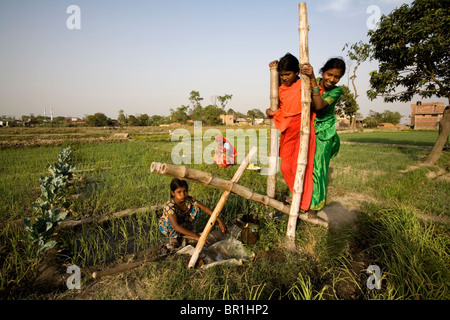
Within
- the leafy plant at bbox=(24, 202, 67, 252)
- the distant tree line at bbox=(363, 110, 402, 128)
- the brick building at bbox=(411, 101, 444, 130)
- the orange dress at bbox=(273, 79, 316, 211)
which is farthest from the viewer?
the distant tree line at bbox=(363, 110, 402, 128)

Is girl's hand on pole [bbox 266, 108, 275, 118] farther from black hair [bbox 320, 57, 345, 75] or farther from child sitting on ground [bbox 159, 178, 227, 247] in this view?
child sitting on ground [bbox 159, 178, 227, 247]

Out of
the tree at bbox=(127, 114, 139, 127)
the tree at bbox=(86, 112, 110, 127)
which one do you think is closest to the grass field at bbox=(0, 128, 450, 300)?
the tree at bbox=(86, 112, 110, 127)

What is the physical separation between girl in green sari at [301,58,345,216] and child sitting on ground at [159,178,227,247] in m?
1.16

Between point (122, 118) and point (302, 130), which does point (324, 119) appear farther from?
point (122, 118)

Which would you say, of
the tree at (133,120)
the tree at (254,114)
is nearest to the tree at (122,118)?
the tree at (133,120)

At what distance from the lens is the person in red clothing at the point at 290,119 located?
222 cm

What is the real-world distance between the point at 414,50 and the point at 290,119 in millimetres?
6176

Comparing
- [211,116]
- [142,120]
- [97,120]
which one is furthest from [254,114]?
[97,120]

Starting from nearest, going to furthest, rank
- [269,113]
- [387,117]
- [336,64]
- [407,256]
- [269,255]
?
1. [407,256]
2. [336,64]
3. [269,255]
4. [269,113]
5. [387,117]

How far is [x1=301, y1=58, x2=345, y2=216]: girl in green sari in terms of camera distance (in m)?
Result: 2.08

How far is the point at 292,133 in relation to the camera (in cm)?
240

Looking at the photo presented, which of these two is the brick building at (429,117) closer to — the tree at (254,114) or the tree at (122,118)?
the tree at (254,114)
